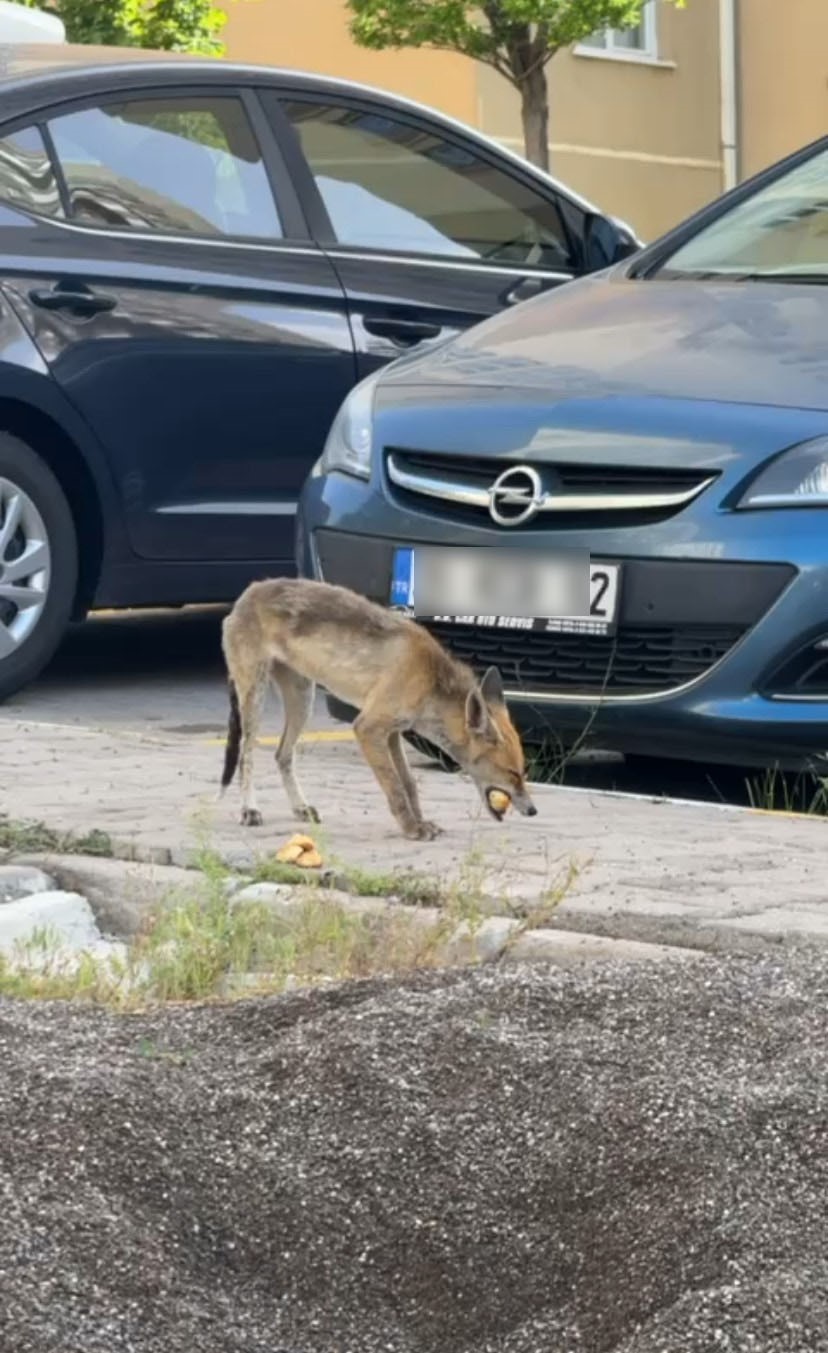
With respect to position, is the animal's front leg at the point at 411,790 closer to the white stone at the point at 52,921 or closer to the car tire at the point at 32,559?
the white stone at the point at 52,921

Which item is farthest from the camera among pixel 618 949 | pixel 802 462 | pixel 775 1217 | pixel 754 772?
pixel 754 772

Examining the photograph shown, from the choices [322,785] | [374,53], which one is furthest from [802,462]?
[374,53]

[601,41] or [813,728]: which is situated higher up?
[813,728]

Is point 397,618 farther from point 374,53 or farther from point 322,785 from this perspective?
point 374,53

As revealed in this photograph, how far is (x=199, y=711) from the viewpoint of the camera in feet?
27.4

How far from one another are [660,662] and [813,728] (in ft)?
1.23

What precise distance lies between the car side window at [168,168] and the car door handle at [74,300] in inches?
9.6

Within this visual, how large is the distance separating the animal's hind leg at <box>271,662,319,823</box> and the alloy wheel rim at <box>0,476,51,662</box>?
1660 mm

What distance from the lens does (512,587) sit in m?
6.37

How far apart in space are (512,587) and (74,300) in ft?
7.10

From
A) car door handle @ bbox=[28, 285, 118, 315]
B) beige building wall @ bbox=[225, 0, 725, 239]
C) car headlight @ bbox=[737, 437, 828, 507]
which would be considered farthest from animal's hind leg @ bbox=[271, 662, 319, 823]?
beige building wall @ bbox=[225, 0, 725, 239]

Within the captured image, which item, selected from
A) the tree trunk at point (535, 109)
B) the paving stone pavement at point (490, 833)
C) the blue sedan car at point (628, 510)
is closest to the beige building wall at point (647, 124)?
the tree trunk at point (535, 109)

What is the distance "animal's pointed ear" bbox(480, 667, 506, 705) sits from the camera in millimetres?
6027

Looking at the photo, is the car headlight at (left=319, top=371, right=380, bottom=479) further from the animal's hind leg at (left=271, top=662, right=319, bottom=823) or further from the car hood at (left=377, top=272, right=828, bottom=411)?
the animal's hind leg at (left=271, top=662, right=319, bottom=823)
